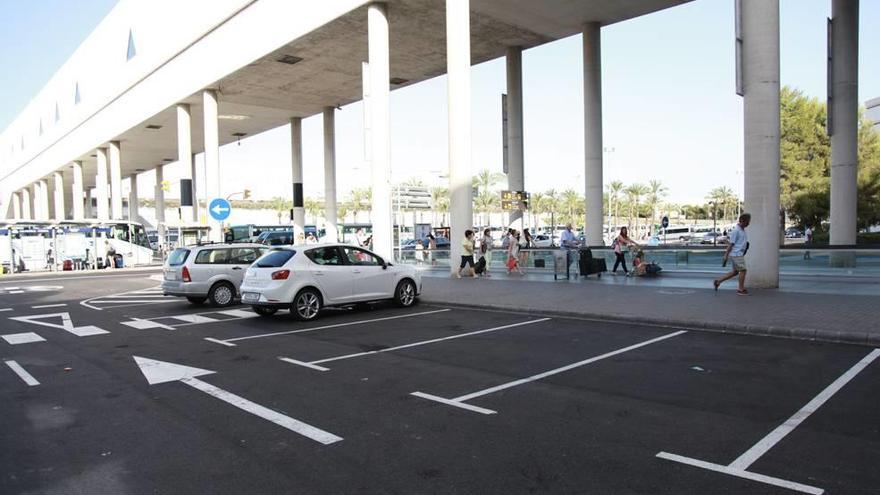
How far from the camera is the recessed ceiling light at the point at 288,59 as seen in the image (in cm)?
2850

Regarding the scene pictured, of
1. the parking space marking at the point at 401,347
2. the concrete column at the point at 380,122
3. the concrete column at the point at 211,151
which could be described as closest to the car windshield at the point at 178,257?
the concrete column at the point at 380,122

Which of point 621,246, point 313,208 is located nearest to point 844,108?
point 621,246

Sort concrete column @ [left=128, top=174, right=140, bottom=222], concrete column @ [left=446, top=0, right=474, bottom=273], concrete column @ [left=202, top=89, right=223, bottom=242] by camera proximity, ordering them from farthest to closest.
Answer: concrete column @ [left=128, top=174, right=140, bottom=222]
concrete column @ [left=202, top=89, right=223, bottom=242]
concrete column @ [left=446, top=0, right=474, bottom=273]

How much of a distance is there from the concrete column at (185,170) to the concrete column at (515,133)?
Result: 17.6 m

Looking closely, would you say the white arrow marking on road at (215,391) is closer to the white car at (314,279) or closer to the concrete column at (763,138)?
the white car at (314,279)

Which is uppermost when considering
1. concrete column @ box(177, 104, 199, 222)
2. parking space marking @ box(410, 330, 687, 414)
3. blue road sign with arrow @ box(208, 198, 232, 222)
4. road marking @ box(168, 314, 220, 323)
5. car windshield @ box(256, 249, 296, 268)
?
concrete column @ box(177, 104, 199, 222)

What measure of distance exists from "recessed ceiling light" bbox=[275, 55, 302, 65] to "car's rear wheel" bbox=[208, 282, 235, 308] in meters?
16.1

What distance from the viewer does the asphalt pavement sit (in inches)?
167

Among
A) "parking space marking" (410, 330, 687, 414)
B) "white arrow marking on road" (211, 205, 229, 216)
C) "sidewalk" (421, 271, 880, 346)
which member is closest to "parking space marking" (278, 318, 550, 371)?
"sidewalk" (421, 271, 880, 346)

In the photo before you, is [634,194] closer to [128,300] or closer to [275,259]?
[128,300]

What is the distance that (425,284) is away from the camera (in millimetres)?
19234

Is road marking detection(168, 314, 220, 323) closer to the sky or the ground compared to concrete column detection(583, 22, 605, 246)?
closer to the ground

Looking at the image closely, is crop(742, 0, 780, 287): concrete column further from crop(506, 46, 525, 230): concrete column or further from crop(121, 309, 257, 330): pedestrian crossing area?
crop(506, 46, 525, 230): concrete column

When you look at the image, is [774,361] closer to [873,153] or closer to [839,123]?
[839,123]
